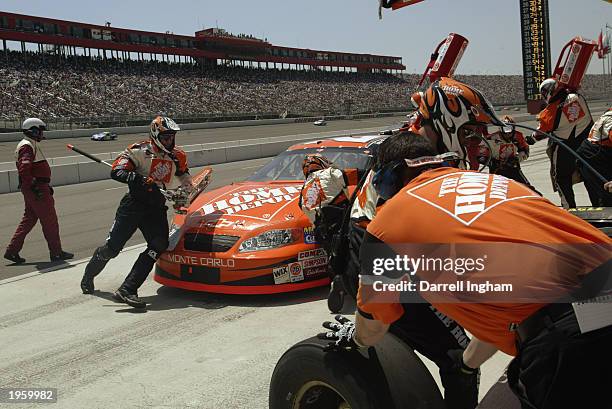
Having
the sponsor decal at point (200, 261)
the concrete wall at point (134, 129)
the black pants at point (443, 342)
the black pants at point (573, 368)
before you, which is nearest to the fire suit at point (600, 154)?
the sponsor decal at point (200, 261)

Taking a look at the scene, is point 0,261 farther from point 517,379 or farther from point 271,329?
point 517,379

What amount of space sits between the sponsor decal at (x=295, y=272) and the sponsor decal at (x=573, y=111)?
3.64 metres

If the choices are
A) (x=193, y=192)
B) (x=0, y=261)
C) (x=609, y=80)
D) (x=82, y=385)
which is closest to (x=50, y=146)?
(x=0, y=261)

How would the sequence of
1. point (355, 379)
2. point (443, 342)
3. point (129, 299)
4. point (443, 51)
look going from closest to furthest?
1. point (355, 379)
2. point (443, 342)
3. point (129, 299)
4. point (443, 51)

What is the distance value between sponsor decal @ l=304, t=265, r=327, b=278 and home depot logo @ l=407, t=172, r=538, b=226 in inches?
144

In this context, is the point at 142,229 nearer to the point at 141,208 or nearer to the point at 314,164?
the point at 141,208

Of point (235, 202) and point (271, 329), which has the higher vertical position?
point (235, 202)

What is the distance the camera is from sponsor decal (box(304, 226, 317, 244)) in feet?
18.6

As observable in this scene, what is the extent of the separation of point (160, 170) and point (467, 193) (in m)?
4.79

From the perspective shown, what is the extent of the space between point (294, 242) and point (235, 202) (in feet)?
3.07

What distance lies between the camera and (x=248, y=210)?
598 centimetres

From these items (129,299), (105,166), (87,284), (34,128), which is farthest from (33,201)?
(105,166)

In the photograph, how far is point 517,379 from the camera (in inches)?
71.9

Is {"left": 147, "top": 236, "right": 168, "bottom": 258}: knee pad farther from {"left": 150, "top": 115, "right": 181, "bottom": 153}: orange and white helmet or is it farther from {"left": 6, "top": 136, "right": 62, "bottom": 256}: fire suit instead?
{"left": 6, "top": 136, "right": 62, "bottom": 256}: fire suit
